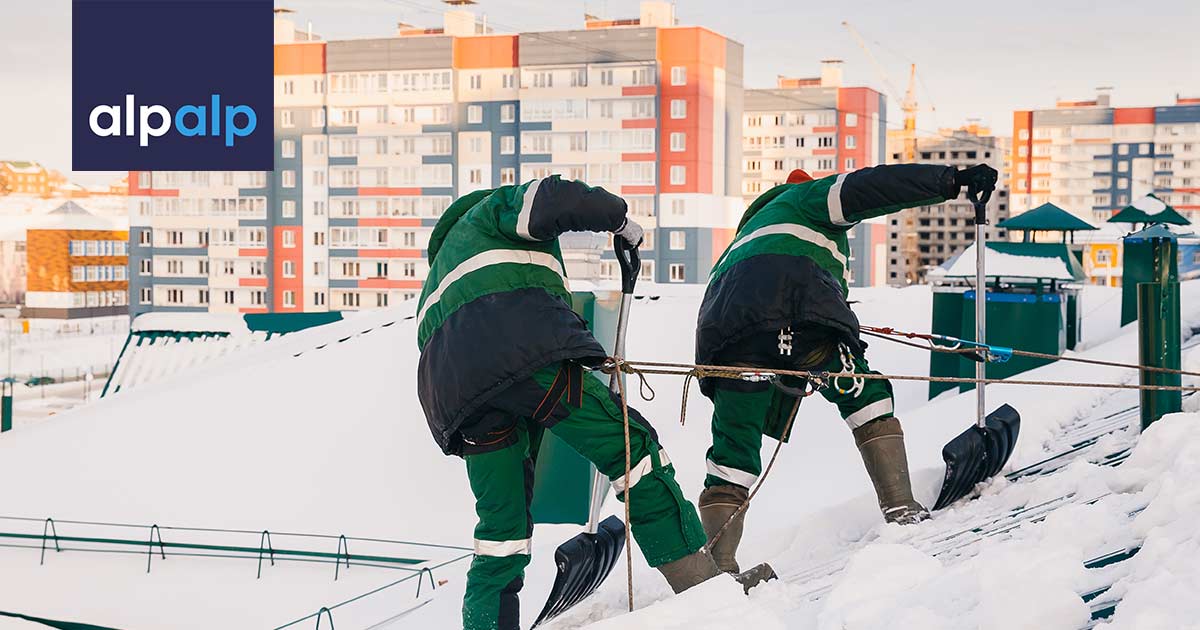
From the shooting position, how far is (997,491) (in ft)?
15.3

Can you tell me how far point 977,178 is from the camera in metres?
4.02

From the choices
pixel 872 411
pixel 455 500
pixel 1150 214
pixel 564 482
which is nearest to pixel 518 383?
pixel 872 411

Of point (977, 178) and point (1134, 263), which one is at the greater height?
point (977, 178)

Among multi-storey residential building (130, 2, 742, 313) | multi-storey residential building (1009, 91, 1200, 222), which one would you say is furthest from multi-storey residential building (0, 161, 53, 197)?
multi-storey residential building (1009, 91, 1200, 222)

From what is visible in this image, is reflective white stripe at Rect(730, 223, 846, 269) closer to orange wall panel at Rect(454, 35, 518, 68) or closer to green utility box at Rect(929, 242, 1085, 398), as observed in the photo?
green utility box at Rect(929, 242, 1085, 398)

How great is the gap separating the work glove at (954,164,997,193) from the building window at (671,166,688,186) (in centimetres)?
5136

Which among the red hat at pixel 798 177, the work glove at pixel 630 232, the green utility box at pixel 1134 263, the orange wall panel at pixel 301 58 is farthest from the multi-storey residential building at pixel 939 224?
the work glove at pixel 630 232

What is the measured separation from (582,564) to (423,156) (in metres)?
57.6

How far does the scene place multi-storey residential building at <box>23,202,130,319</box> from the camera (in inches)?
2653

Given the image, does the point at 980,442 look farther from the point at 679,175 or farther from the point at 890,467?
the point at 679,175

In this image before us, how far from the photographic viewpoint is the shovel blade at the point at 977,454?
15.0 feet

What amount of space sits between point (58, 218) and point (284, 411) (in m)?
63.6

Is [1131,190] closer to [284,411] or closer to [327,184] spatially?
[327,184]

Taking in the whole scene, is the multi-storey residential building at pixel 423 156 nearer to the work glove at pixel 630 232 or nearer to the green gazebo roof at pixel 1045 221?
the green gazebo roof at pixel 1045 221
